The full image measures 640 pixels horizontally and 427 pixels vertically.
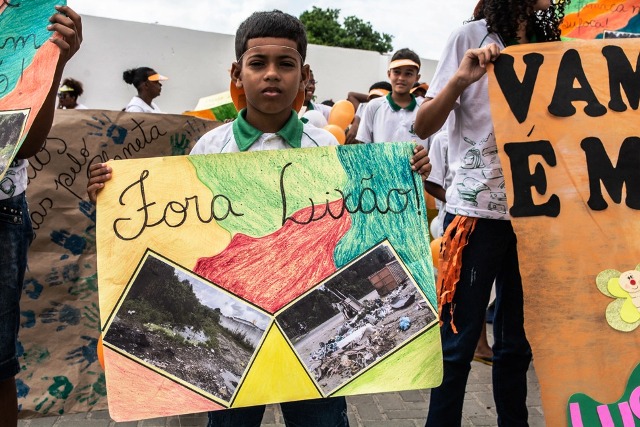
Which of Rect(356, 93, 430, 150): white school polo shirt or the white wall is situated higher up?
the white wall

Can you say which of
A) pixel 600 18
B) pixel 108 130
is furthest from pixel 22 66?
pixel 600 18

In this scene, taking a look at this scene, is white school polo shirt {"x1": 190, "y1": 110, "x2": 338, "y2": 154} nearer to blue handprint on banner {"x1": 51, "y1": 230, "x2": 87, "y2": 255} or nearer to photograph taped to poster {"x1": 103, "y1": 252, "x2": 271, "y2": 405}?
photograph taped to poster {"x1": 103, "y1": 252, "x2": 271, "y2": 405}

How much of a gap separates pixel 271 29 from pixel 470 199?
2.92 feet

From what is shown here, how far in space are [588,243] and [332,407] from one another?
2.87ft

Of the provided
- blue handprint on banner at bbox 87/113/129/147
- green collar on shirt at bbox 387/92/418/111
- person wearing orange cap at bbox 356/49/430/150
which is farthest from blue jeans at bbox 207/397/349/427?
green collar on shirt at bbox 387/92/418/111

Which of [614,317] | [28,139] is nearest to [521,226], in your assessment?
[614,317]

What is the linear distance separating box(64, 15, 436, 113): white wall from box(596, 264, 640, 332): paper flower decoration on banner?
10070mm

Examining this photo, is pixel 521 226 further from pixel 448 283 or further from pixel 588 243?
pixel 448 283

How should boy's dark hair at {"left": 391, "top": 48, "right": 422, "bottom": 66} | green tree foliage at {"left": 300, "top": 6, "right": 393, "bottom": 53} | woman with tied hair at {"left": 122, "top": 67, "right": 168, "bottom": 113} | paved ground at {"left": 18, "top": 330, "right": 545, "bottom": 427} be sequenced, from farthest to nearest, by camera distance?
green tree foliage at {"left": 300, "top": 6, "right": 393, "bottom": 53} → woman with tied hair at {"left": 122, "top": 67, "right": 168, "bottom": 113} → boy's dark hair at {"left": 391, "top": 48, "right": 422, "bottom": 66} → paved ground at {"left": 18, "top": 330, "right": 545, "bottom": 427}

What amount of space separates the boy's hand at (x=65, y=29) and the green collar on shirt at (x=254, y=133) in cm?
50

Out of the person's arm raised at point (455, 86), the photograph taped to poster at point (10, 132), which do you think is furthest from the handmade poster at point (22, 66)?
the person's arm raised at point (455, 86)

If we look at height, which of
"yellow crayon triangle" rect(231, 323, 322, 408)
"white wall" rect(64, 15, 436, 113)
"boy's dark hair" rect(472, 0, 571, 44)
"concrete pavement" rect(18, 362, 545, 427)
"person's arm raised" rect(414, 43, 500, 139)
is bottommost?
"concrete pavement" rect(18, 362, 545, 427)

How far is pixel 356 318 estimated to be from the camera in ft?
5.21

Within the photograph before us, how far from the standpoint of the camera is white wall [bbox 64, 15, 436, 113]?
34.6 ft
